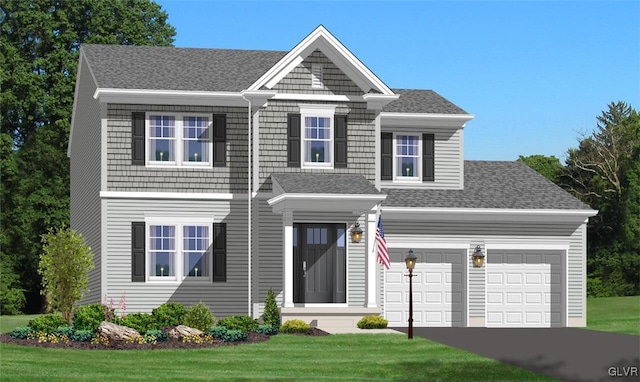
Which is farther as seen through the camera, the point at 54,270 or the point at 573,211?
the point at 573,211

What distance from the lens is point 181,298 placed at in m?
32.2

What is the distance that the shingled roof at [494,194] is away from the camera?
33.8m

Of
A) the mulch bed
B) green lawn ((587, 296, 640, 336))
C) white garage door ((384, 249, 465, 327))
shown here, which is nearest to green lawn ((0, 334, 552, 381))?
the mulch bed

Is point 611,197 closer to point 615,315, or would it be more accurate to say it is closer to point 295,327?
point 615,315

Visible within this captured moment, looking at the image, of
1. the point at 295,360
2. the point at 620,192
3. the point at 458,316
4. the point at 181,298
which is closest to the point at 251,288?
the point at 181,298

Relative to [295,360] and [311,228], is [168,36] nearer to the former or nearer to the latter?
[311,228]

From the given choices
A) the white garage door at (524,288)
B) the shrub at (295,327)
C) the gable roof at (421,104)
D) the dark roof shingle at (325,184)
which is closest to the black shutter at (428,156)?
the gable roof at (421,104)

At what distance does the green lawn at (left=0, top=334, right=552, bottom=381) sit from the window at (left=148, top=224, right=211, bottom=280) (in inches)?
249

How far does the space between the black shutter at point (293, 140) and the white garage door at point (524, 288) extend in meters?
6.92

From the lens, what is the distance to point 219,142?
1291 inches

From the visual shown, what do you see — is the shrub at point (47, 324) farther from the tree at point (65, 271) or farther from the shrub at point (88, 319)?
the tree at point (65, 271)

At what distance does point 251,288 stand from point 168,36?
25.4m

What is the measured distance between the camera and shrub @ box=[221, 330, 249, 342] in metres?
26.6

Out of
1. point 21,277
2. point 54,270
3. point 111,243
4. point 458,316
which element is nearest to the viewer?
point 54,270
